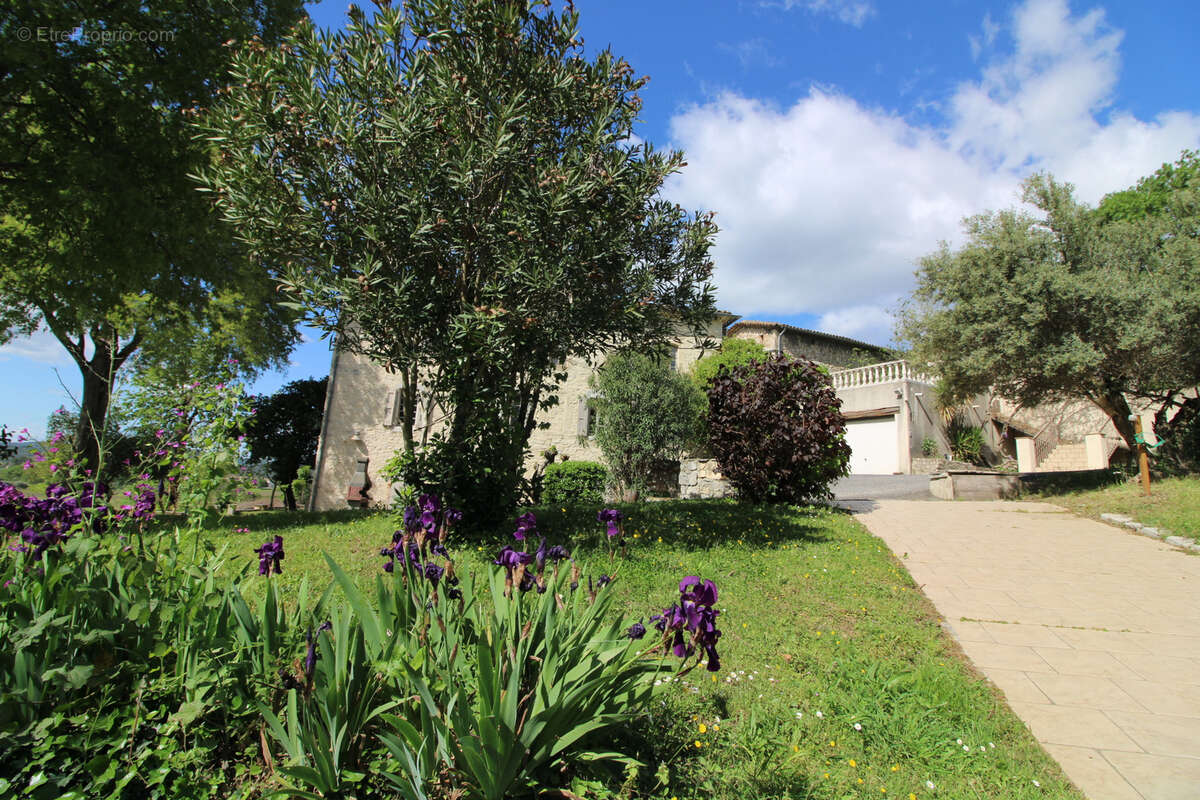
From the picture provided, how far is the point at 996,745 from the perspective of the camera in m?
2.88

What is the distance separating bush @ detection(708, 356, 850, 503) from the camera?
9.12 m

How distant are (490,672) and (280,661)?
38.6 inches

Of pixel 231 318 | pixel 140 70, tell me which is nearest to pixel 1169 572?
pixel 140 70

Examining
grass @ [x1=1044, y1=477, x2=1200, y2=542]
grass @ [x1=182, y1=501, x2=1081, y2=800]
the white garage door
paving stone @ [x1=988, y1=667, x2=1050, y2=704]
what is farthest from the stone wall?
paving stone @ [x1=988, y1=667, x2=1050, y2=704]

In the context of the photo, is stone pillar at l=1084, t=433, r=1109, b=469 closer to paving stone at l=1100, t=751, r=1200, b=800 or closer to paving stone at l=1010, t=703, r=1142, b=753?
paving stone at l=1010, t=703, r=1142, b=753

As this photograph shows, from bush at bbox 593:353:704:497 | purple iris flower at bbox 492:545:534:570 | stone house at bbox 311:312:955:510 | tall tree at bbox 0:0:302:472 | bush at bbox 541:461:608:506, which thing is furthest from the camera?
stone house at bbox 311:312:955:510

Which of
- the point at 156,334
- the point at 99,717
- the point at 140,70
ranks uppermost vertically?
the point at 140,70

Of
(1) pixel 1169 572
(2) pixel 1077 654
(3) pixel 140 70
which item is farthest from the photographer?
(3) pixel 140 70

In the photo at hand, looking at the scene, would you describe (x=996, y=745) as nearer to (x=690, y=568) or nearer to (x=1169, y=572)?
(x=690, y=568)

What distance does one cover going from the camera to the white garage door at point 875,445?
20.0 meters

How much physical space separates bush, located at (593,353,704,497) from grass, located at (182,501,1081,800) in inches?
278

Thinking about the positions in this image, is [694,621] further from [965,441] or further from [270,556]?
[965,441]

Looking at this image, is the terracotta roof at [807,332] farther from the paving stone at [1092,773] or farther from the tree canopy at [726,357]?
the paving stone at [1092,773]

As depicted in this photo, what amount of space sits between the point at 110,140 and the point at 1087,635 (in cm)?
1294
